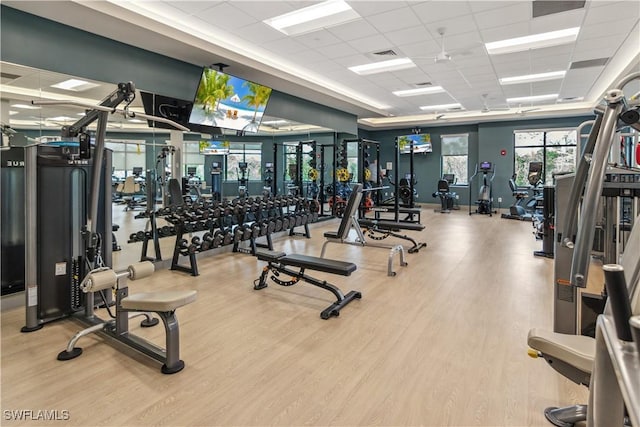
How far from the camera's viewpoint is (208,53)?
5004mm

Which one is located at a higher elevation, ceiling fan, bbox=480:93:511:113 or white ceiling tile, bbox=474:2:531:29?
ceiling fan, bbox=480:93:511:113

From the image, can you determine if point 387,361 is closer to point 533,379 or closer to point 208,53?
point 533,379

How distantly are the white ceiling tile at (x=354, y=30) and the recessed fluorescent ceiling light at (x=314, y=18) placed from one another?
119 mm

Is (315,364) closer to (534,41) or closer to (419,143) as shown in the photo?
(534,41)

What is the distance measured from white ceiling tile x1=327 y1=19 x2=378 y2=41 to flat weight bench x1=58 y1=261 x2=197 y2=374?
3.75 meters

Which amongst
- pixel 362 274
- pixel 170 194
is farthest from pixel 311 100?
pixel 362 274

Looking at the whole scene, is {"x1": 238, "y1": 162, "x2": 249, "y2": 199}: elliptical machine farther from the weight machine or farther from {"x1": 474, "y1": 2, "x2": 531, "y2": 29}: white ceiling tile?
{"x1": 474, "y1": 2, "x2": 531, "y2": 29}: white ceiling tile

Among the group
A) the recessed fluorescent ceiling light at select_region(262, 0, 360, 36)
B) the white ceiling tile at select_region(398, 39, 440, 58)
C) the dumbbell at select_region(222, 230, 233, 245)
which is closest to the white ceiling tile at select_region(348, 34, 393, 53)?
the white ceiling tile at select_region(398, 39, 440, 58)

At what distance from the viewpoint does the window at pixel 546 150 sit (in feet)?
36.4

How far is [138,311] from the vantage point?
245 cm

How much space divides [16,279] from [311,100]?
640 centimetres

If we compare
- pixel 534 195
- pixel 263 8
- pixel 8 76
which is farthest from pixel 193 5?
pixel 534 195

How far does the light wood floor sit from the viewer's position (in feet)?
6.25

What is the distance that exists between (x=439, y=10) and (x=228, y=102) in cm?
319
